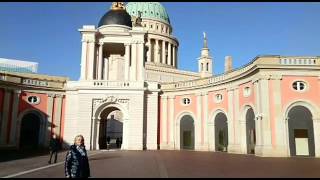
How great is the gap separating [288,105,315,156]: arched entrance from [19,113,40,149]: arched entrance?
28018 millimetres

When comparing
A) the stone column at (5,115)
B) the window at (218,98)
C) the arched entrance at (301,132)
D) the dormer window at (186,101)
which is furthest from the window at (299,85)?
the stone column at (5,115)

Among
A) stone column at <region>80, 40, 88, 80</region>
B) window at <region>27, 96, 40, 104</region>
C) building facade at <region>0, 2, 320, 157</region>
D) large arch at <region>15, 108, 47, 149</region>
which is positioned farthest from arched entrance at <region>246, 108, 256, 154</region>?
window at <region>27, 96, 40, 104</region>

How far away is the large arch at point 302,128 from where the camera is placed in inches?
1193

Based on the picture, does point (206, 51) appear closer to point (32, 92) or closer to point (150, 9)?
point (150, 9)

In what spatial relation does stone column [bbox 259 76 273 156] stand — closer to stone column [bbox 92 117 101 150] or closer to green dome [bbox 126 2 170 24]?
stone column [bbox 92 117 101 150]

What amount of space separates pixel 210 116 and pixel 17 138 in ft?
71.2

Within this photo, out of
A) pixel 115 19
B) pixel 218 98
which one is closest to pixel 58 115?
pixel 115 19

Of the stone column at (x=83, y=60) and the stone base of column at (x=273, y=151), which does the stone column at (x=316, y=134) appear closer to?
the stone base of column at (x=273, y=151)

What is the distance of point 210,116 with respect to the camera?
39438 millimetres

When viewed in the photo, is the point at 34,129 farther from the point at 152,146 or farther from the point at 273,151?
the point at 273,151

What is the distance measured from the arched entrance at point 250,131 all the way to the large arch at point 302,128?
324 centimetres

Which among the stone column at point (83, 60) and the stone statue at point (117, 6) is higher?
the stone statue at point (117, 6)

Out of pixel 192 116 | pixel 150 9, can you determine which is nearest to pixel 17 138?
pixel 192 116

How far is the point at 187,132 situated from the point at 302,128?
14.6m
